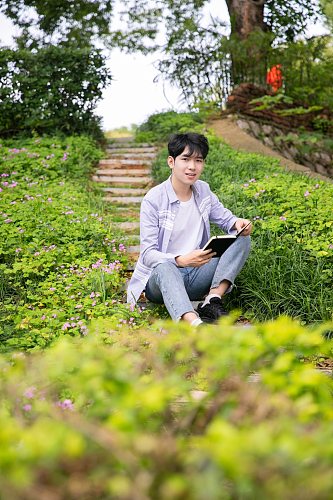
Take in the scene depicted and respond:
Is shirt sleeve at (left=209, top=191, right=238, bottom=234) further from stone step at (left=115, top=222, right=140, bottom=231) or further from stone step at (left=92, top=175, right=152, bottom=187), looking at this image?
stone step at (left=92, top=175, right=152, bottom=187)

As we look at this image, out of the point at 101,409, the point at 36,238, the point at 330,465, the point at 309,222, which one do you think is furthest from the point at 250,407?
the point at 36,238

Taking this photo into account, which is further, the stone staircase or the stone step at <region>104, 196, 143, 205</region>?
the stone step at <region>104, 196, 143, 205</region>

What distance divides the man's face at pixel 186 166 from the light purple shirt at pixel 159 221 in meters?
0.15

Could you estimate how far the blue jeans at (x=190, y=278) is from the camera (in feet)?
12.6

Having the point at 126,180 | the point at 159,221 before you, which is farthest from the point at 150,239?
the point at 126,180

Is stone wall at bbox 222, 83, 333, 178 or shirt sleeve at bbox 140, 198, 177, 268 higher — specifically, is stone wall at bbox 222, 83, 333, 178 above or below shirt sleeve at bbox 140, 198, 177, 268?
above

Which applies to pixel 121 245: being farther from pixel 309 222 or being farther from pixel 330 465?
Result: pixel 330 465

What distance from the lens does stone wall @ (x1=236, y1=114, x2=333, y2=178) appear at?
10.6 metres

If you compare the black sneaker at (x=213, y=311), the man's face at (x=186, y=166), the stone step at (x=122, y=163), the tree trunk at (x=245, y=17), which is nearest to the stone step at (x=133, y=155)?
the stone step at (x=122, y=163)

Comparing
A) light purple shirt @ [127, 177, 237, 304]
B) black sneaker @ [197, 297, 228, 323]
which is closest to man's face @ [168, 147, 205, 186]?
light purple shirt @ [127, 177, 237, 304]

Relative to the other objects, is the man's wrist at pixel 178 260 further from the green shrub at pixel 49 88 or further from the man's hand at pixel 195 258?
Result: the green shrub at pixel 49 88

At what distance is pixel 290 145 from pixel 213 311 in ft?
24.4

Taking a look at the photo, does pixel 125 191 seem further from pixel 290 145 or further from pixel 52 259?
pixel 290 145

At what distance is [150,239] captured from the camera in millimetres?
4180
